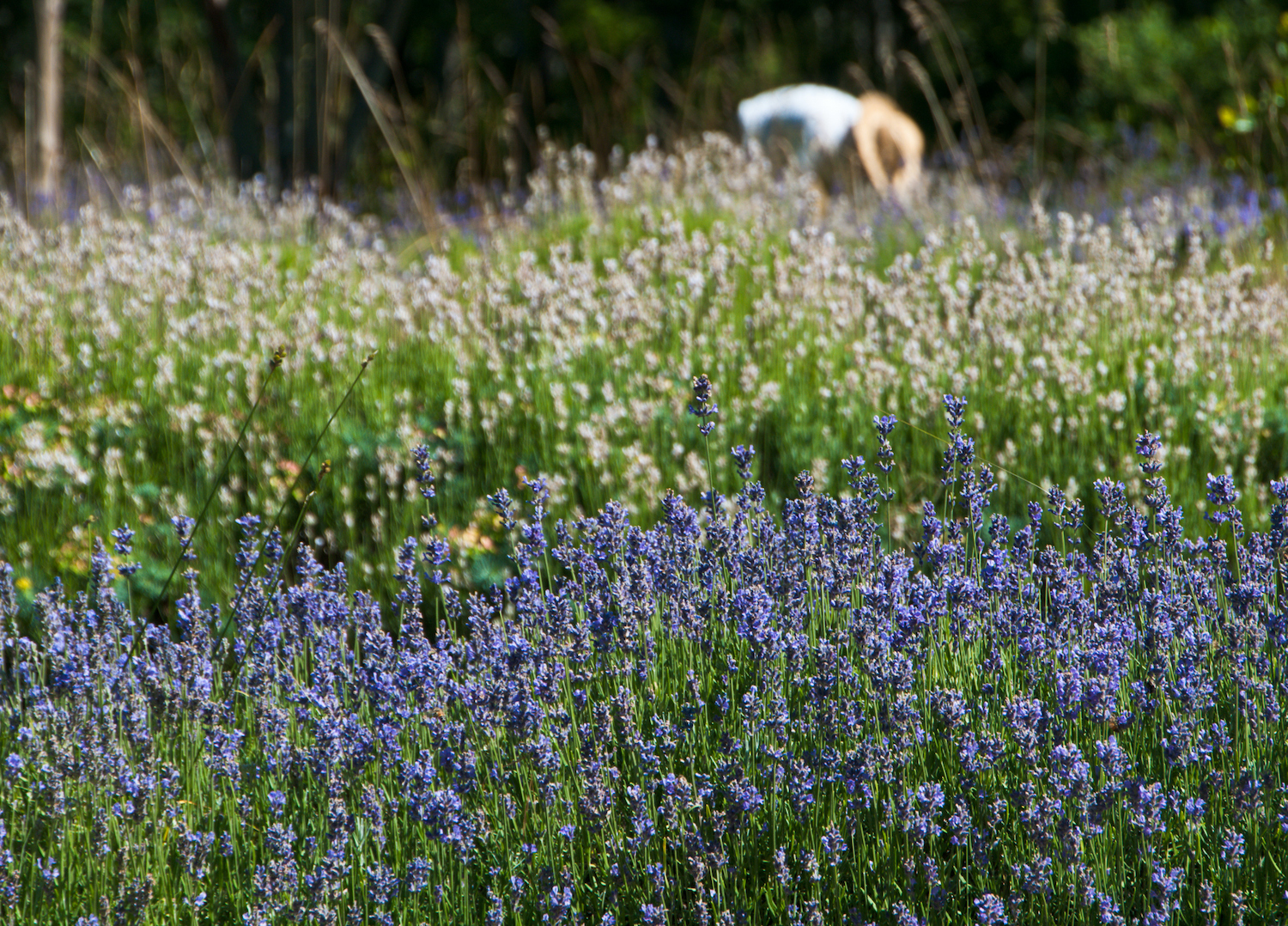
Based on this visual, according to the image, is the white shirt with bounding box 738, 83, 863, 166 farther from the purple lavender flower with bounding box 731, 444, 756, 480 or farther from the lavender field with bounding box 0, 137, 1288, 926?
the purple lavender flower with bounding box 731, 444, 756, 480

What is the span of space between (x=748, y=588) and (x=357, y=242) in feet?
15.4

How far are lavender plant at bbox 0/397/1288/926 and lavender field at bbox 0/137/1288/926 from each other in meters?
0.01

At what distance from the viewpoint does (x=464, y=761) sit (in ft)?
6.77

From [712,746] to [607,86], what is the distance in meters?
13.2

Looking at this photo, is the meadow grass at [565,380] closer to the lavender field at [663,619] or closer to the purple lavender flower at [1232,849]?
the lavender field at [663,619]

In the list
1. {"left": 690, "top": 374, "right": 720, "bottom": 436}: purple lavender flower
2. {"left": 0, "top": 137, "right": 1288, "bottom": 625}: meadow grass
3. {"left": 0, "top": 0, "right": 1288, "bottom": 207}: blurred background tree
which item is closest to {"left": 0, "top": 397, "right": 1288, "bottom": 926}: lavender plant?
{"left": 690, "top": 374, "right": 720, "bottom": 436}: purple lavender flower

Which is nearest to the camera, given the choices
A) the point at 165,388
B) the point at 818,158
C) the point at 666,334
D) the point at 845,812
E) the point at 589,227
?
the point at 845,812

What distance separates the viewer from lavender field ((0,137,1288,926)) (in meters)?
2.04

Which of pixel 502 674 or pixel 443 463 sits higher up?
pixel 443 463

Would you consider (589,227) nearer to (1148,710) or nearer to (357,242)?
(357,242)

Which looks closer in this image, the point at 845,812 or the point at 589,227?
the point at 845,812

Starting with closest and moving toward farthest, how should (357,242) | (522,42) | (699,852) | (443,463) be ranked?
1. (699,852)
2. (443,463)
3. (357,242)
4. (522,42)

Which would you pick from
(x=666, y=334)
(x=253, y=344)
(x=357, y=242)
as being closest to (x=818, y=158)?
(x=357, y=242)

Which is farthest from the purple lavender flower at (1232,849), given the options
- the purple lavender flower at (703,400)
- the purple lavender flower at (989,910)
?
the purple lavender flower at (703,400)
